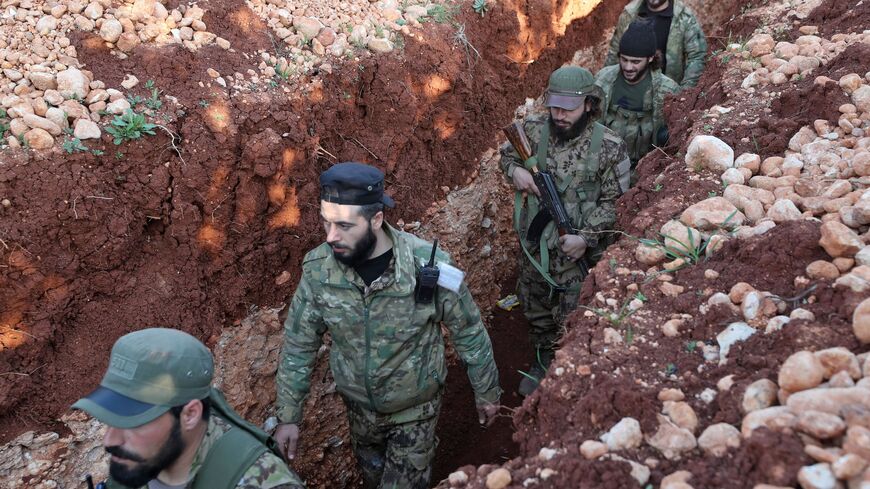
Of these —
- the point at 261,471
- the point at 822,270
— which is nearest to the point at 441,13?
the point at 822,270

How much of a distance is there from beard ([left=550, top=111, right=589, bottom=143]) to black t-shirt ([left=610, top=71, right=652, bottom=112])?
0.89 m

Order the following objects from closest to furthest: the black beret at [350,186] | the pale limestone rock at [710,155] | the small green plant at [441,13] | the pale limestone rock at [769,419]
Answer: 1. the pale limestone rock at [769,419]
2. the black beret at [350,186]
3. the pale limestone rock at [710,155]
4. the small green plant at [441,13]

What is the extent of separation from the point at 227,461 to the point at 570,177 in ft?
10.1

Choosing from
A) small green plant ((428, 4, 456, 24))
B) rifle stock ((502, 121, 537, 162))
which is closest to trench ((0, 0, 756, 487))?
small green plant ((428, 4, 456, 24))

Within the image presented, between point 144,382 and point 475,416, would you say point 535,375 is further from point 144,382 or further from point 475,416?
point 144,382

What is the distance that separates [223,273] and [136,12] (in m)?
1.71

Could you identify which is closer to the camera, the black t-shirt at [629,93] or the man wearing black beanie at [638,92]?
the man wearing black beanie at [638,92]

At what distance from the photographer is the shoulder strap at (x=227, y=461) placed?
2.28 metres

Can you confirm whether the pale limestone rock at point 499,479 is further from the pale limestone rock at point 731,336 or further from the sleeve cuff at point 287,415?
the sleeve cuff at point 287,415

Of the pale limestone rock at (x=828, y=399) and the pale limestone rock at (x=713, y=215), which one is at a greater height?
the pale limestone rock at (x=828, y=399)

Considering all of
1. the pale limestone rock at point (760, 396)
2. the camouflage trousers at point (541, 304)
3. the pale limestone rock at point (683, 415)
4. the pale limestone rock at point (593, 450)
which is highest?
the pale limestone rock at point (760, 396)

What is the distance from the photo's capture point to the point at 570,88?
4398mm

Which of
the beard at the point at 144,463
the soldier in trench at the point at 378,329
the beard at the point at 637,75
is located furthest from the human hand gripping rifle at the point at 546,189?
the beard at the point at 144,463

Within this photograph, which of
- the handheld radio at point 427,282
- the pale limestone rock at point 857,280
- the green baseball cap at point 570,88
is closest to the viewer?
the pale limestone rock at point 857,280
